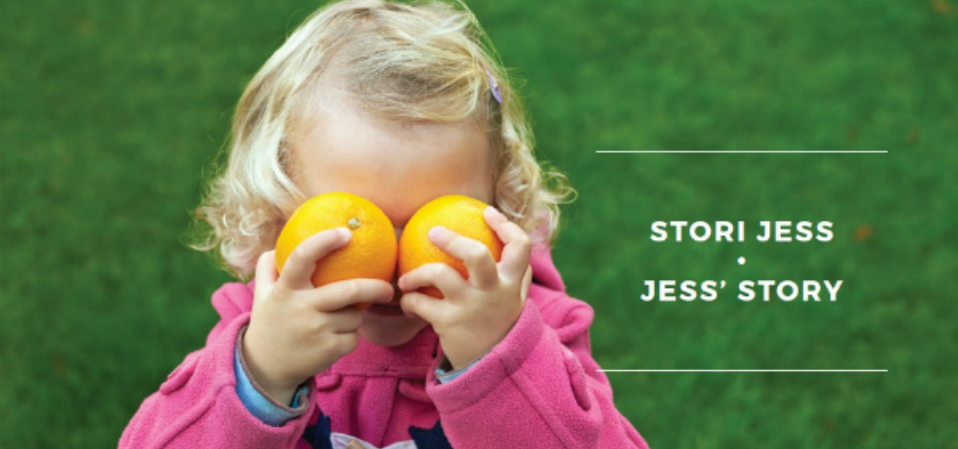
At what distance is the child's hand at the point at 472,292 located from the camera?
5.83 feet

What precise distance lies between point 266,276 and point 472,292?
34cm

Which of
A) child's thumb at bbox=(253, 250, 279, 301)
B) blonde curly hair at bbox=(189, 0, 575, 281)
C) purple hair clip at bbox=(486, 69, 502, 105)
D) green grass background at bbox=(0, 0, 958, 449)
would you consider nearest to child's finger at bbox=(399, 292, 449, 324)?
child's thumb at bbox=(253, 250, 279, 301)

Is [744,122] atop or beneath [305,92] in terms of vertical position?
beneath

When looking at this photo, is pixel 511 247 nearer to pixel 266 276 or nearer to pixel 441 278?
pixel 441 278

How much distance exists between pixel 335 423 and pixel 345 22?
765 mm

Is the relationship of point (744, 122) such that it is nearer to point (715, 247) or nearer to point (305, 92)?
point (715, 247)

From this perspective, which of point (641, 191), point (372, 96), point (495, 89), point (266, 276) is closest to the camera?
point (266, 276)

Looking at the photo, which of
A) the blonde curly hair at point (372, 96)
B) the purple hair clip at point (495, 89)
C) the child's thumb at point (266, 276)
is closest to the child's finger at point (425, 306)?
the child's thumb at point (266, 276)

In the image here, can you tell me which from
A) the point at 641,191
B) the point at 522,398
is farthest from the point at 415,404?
the point at 641,191

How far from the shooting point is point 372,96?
206 cm

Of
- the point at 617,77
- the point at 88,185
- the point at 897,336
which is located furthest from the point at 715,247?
the point at 88,185

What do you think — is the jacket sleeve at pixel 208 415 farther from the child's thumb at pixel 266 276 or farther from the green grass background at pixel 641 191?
the green grass background at pixel 641 191

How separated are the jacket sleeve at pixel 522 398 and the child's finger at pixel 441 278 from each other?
0.14 meters

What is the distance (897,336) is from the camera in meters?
3.64
